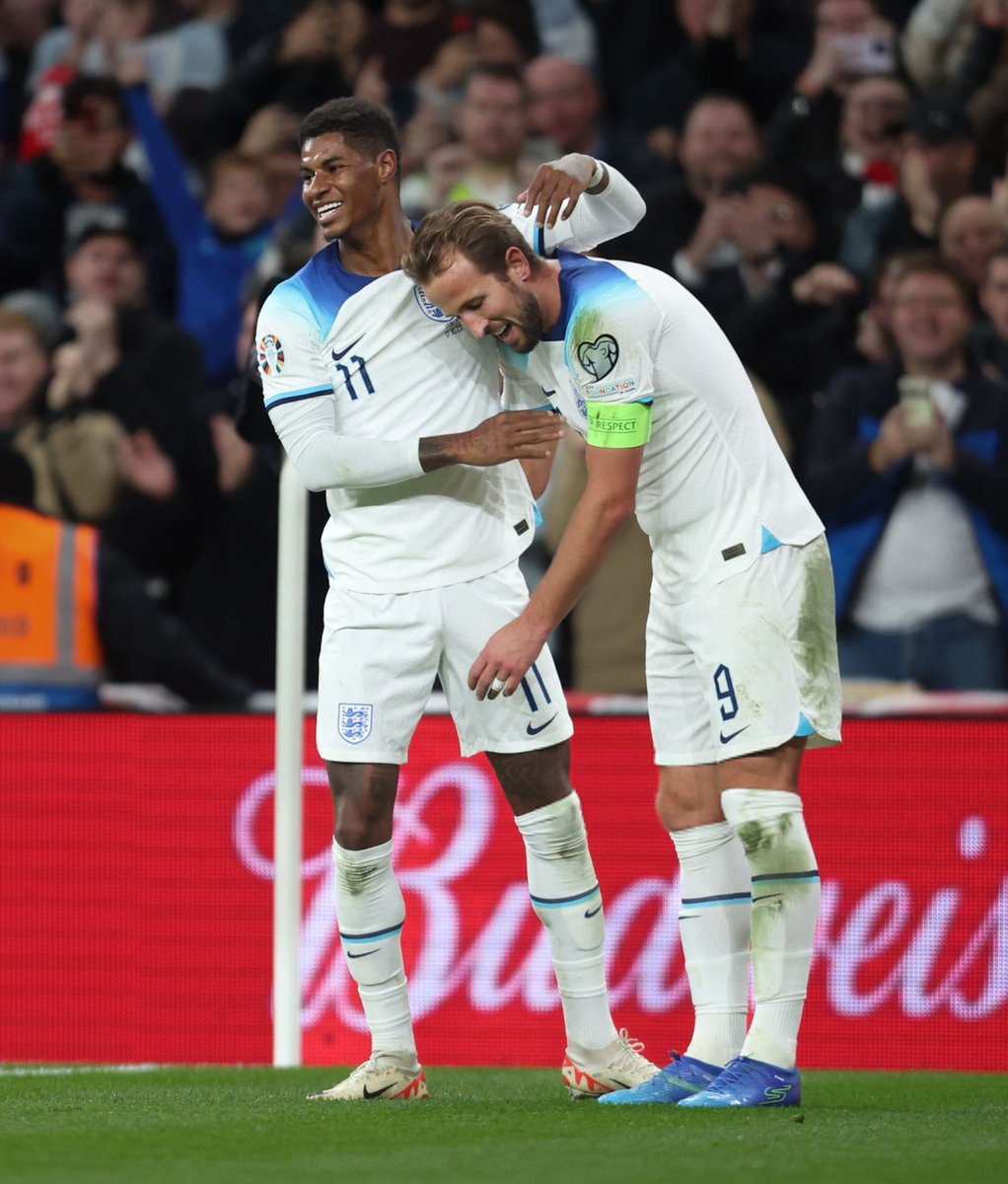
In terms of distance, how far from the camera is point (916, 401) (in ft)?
25.1

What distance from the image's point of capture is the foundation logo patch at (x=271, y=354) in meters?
4.69

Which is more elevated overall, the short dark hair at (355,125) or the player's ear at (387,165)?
the short dark hair at (355,125)

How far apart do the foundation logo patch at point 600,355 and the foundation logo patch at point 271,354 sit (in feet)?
2.47

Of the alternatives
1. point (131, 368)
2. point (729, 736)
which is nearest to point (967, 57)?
point (131, 368)

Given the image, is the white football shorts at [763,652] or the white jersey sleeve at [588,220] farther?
the white jersey sleeve at [588,220]

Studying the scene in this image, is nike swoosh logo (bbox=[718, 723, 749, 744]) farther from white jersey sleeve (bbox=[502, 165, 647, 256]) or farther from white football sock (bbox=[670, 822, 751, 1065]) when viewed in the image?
white jersey sleeve (bbox=[502, 165, 647, 256])

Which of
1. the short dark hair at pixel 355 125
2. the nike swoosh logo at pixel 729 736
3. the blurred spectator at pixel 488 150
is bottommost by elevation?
the nike swoosh logo at pixel 729 736

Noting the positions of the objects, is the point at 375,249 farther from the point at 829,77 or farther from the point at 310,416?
the point at 829,77

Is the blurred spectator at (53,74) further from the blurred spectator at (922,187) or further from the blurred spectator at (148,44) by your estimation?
the blurred spectator at (922,187)

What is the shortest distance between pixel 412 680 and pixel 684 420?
34.1 inches

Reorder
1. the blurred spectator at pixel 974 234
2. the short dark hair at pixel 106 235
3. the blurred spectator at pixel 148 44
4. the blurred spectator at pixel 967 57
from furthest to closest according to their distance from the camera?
the blurred spectator at pixel 148 44 → the short dark hair at pixel 106 235 → the blurred spectator at pixel 967 57 → the blurred spectator at pixel 974 234

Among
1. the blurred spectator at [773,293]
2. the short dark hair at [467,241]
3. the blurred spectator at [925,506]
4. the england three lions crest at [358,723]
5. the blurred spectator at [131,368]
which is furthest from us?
the blurred spectator at [131,368]

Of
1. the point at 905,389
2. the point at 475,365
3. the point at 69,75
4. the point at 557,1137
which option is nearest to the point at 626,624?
the point at 905,389

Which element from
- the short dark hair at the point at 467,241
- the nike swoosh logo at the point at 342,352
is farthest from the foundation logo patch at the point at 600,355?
the nike swoosh logo at the point at 342,352
